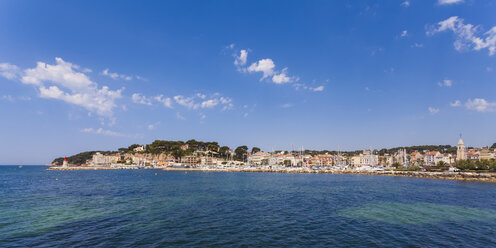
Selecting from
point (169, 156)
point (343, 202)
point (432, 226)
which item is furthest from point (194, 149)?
point (432, 226)

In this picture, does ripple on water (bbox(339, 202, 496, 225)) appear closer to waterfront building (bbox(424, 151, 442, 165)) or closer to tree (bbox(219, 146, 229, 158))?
waterfront building (bbox(424, 151, 442, 165))

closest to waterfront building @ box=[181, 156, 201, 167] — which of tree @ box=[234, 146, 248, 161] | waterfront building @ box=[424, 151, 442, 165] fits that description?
tree @ box=[234, 146, 248, 161]

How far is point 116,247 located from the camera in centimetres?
1127

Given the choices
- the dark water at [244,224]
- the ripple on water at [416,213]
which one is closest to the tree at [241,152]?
the dark water at [244,224]

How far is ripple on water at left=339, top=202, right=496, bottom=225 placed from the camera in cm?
1747

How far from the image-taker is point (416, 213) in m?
19.6

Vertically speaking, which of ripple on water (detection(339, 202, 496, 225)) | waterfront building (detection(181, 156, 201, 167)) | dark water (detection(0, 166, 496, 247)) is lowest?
waterfront building (detection(181, 156, 201, 167))

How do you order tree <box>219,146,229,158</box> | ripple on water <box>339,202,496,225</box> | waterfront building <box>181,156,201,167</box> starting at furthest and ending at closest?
1. tree <box>219,146,229,158</box>
2. waterfront building <box>181,156,201,167</box>
3. ripple on water <box>339,202,496,225</box>

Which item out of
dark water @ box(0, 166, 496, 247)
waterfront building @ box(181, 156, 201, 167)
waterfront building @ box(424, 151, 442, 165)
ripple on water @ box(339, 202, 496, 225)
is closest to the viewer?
dark water @ box(0, 166, 496, 247)

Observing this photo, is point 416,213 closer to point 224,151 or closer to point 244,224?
point 244,224

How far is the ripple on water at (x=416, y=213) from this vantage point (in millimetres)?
17469

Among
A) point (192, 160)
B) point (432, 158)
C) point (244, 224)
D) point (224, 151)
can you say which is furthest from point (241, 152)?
point (244, 224)

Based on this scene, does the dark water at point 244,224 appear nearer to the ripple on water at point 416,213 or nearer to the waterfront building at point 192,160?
the ripple on water at point 416,213

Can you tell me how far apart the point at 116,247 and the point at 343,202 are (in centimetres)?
2115
